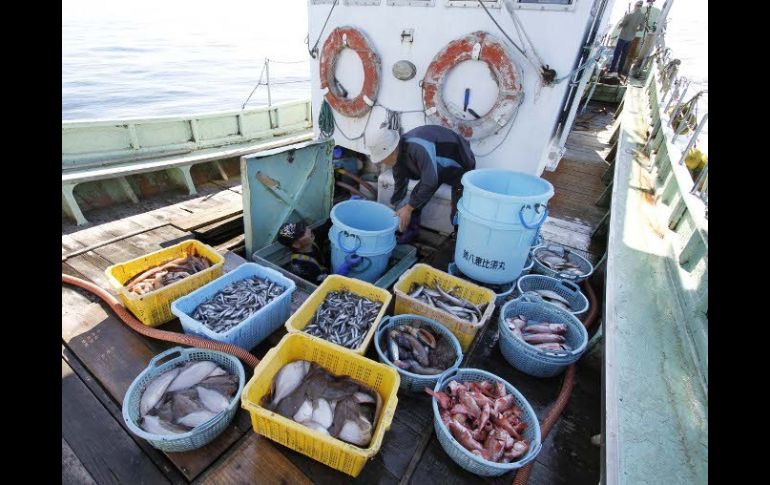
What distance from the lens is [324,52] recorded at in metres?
5.54

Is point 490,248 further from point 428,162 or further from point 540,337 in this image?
point 428,162

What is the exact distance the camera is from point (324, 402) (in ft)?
7.27

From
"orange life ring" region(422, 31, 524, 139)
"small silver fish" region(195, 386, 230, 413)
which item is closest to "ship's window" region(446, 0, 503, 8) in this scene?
"orange life ring" region(422, 31, 524, 139)

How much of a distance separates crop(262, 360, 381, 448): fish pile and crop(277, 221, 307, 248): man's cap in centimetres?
202

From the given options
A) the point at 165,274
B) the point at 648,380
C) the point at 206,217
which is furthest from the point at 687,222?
the point at 206,217

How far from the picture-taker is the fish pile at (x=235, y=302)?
2766mm

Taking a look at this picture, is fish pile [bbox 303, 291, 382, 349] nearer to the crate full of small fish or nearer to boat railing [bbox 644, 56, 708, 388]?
the crate full of small fish

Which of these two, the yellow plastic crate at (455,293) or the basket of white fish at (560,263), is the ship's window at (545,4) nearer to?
the basket of white fish at (560,263)

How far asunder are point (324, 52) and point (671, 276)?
17.7 ft

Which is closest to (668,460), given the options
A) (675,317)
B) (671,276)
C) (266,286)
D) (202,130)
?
(675,317)

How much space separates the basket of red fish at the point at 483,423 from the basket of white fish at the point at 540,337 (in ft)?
1.45

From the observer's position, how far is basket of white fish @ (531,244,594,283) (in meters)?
3.82

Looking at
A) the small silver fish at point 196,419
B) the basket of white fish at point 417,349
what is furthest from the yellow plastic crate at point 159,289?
the basket of white fish at point 417,349

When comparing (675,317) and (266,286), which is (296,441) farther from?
(675,317)
